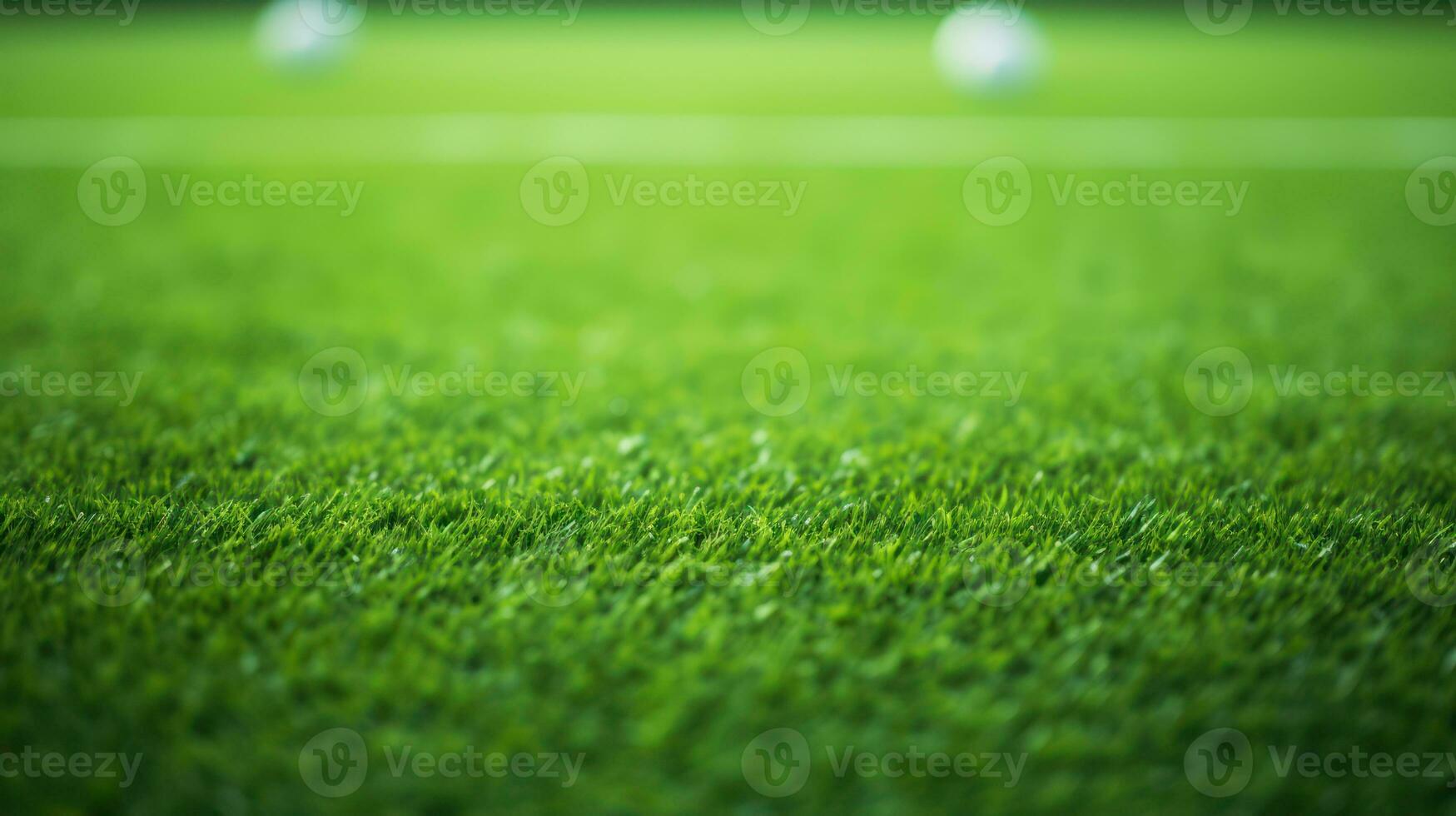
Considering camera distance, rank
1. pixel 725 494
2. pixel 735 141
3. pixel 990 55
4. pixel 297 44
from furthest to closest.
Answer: pixel 297 44, pixel 990 55, pixel 735 141, pixel 725 494

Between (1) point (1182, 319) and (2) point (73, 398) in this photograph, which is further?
(1) point (1182, 319)

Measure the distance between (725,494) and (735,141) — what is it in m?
5.21

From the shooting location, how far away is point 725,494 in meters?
2.13

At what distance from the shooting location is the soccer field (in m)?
1.37

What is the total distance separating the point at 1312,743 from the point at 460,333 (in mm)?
2757

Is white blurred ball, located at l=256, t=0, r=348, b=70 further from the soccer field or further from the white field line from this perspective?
the soccer field

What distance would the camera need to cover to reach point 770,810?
1.28 meters

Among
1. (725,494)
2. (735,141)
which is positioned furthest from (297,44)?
(725,494)

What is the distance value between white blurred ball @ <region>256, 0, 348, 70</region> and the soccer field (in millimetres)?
4367

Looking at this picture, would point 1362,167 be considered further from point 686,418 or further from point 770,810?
point 770,810

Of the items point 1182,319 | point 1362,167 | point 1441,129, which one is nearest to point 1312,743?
point 1182,319

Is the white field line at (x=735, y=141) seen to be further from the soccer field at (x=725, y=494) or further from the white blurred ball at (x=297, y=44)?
the white blurred ball at (x=297, y=44)

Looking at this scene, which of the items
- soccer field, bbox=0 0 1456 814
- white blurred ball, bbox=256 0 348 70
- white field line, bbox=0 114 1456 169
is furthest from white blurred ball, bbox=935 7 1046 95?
white blurred ball, bbox=256 0 348 70

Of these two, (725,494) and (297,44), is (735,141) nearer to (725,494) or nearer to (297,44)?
(725,494)
